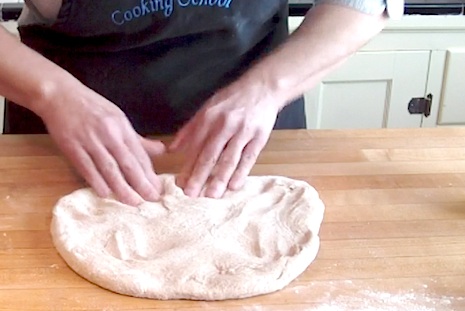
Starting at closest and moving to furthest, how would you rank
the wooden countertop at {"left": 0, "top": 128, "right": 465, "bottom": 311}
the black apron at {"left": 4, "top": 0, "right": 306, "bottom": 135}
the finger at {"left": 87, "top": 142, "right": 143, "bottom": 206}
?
1. the wooden countertop at {"left": 0, "top": 128, "right": 465, "bottom": 311}
2. the finger at {"left": 87, "top": 142, "right": 143, "bottom": 206}
3. the black apron at {"left": 4, "top": 0, "right": 306, "bottom": 135}

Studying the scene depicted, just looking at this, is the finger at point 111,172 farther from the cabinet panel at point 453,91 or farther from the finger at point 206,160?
the cabinet panel at point 453,91

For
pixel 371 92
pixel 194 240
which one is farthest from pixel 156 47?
pixel 371 92

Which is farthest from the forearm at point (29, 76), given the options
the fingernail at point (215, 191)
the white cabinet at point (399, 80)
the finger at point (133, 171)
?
the white cabinet at point (399, 80)

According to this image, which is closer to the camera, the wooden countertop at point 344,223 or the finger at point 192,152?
the wooden countertop at point 344,223

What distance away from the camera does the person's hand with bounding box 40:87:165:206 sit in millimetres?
877

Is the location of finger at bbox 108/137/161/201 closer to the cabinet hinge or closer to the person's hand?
the person's hand

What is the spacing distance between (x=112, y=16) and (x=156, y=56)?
0.08m

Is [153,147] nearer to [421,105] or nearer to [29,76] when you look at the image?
[29,76]

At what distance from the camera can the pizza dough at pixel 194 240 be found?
0.73 meters

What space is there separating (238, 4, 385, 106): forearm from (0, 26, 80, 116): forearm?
23cm

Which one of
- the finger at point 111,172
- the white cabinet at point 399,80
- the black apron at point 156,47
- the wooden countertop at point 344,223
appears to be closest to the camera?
the wooden countertop at point 344,223

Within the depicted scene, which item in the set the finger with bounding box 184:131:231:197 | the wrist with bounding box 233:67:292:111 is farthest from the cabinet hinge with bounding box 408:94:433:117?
the finger with bounding box 184:131:231:197

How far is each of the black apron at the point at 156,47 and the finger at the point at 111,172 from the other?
20 cm

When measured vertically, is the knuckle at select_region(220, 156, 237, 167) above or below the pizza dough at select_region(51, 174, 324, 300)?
above
